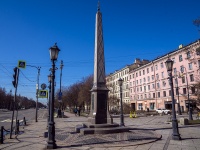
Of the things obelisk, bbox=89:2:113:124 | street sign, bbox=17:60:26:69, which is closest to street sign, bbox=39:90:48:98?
street sign, bbox=17:60:26:69

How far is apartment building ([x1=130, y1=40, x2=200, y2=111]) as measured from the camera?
44797mm

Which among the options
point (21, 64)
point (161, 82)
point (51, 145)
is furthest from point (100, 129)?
point (161, 82)

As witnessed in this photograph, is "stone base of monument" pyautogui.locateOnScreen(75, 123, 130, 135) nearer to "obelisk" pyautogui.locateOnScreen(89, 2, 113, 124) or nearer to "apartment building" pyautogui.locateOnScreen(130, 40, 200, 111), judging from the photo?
"obelisk" pyautogui.locateOnScreen(89, 2, 113, 124)

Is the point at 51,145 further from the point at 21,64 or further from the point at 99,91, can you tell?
the point at 21,64

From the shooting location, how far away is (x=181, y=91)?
47.5m

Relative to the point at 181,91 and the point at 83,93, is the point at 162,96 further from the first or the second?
the point at 83,93

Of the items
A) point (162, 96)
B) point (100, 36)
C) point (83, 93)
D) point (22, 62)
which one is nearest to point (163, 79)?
point (162, 96)

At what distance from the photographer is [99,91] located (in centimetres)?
1303

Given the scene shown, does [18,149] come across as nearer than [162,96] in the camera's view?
Yes

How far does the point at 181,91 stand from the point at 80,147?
147 ft

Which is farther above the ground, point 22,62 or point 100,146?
point 22,62

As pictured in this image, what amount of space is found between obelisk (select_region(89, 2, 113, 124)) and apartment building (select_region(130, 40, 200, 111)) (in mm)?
29383

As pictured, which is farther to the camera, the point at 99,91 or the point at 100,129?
the point at 99,91

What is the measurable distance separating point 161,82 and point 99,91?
44.9m
